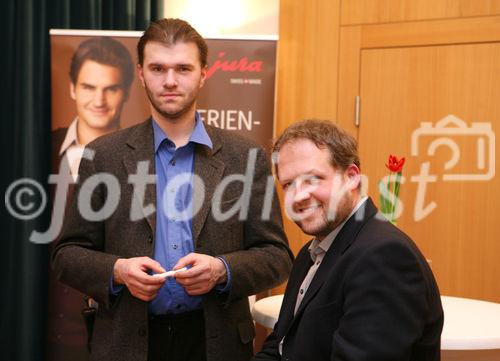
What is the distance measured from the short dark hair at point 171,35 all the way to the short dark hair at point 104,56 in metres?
0.94

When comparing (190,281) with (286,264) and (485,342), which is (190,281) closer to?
(286,264)

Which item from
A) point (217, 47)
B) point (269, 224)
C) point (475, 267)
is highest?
point (217, 47)

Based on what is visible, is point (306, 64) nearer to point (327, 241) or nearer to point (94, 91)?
point (94, 91)

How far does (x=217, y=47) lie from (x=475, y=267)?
1590mm

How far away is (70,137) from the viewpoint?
3.06 meters

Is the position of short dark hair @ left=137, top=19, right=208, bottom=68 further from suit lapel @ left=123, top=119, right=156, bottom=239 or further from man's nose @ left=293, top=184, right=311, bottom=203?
man's nose @ left=293, top=184, right=311, bottom=203

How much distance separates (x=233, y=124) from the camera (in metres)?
3.04

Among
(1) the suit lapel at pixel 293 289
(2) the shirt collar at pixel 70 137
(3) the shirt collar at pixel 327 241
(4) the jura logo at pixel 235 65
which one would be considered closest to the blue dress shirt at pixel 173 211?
(1) the suit lapel at pixel 293 289

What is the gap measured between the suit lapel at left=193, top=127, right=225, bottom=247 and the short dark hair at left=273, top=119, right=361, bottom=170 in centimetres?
52

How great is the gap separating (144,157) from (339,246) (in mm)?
807

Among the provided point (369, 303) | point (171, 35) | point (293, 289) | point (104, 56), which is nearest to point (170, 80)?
point (171, 35)

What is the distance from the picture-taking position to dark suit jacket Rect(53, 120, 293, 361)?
193cm

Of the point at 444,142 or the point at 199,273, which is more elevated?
the point at 444,142

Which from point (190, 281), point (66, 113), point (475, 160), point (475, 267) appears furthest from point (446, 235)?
point (66, 113)
